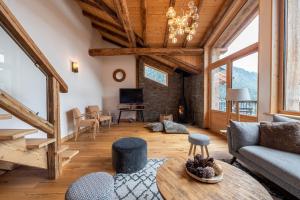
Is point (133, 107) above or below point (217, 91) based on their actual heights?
below

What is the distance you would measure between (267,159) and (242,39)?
3078 mm

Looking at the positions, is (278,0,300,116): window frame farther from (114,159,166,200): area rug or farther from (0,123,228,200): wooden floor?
(114,159,166,200): area rug

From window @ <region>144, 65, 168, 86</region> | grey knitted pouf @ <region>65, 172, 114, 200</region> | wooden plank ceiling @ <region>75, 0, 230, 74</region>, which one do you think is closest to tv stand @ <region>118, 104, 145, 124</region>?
window @ <region>144, 65, 168, 86</region>

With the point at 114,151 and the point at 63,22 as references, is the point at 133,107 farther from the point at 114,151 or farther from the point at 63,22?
the point at 114,151

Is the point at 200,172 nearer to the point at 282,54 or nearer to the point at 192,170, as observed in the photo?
the point at 192,170

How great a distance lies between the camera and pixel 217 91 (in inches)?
198

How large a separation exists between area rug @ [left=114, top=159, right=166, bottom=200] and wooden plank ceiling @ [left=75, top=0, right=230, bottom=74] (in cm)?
323

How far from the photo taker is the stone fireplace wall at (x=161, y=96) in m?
7.02

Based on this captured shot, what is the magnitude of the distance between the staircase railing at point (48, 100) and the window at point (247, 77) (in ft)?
11.9

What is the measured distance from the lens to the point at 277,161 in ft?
5.69

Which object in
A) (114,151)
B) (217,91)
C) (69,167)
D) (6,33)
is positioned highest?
(6,33)

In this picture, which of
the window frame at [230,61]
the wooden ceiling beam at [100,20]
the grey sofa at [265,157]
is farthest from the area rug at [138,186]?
the wooden ceiling beam at [100,20]

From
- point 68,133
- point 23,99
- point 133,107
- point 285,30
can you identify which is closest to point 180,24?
point 285,30

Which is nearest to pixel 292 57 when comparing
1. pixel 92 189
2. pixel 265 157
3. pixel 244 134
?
pixel 244 134
